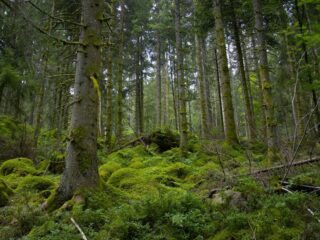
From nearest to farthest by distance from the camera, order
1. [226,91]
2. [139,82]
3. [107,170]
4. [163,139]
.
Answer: [107,170], [226,91], [163,139], [139,82]

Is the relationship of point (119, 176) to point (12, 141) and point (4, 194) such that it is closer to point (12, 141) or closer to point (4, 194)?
point (4, 194)

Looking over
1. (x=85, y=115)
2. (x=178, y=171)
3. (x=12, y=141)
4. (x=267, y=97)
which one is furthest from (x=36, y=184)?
(x=12, y=141)

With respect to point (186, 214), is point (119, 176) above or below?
above

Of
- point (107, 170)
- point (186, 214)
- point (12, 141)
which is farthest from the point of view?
point (12, 141)

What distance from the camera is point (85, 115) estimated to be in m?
5.76

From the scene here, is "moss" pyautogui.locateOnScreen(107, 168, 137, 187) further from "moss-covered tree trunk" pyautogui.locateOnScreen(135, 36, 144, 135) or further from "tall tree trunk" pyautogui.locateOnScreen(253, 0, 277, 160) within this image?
"moss-covered tree trunk" pyautogui.locateOnScreen(135, 36, 144, 135)

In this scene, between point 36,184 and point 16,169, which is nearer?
point 36,184

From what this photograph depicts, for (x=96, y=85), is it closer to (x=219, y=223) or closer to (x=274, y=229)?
(x=219, y=223)

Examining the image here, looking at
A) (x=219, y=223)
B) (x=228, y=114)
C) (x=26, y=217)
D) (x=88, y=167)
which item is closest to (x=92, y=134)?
(x=88, y=167)

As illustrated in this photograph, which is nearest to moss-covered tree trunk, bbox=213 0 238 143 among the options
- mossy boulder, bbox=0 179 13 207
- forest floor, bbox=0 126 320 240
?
forest floor, bbox=0 126 320 240

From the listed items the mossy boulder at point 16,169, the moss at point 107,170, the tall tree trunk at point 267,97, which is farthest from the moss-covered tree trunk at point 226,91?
the mossy boulder at point 16,169

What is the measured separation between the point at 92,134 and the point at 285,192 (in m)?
3.54

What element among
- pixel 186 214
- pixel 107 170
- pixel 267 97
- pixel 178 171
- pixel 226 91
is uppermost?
pixel 226 91

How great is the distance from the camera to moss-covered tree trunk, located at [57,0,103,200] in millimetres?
5449
